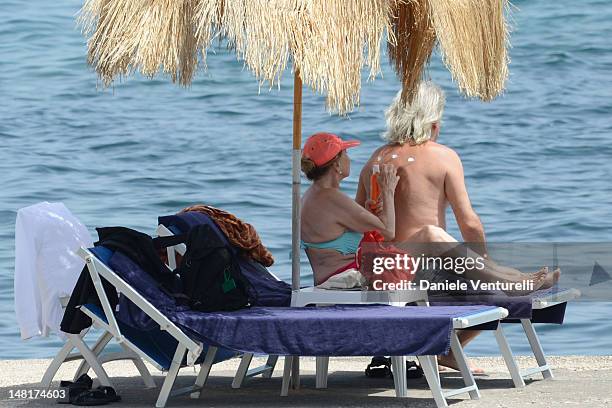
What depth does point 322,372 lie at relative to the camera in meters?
5.52

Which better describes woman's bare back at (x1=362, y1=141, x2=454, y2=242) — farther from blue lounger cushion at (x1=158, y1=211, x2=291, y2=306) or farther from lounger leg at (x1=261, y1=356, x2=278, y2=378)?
lounger leg at (x1=261, y1=356, x2=278, y2=378)

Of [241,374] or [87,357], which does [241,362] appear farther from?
[87,357]

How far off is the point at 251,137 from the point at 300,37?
14573 mm

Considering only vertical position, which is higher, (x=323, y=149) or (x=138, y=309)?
(x=323, y=149)

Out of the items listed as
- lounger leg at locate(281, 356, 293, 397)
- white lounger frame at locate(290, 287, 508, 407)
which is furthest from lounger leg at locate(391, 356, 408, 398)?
lounger leg at locate(281, 356, 293, 397)

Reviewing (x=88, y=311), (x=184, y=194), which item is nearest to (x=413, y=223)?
(x=88, y=311)

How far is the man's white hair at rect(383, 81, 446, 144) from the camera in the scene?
19.2 feet

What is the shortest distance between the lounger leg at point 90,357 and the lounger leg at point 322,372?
3.04 ft

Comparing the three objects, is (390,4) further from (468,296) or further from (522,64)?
(522,64)

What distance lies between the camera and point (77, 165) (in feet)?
56.7

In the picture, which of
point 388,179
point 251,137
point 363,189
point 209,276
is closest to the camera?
point 209,276

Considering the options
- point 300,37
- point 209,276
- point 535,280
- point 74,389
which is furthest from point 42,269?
point 535,280

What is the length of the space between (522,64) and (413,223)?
1802 cm

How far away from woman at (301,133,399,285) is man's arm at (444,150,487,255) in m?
0.45
